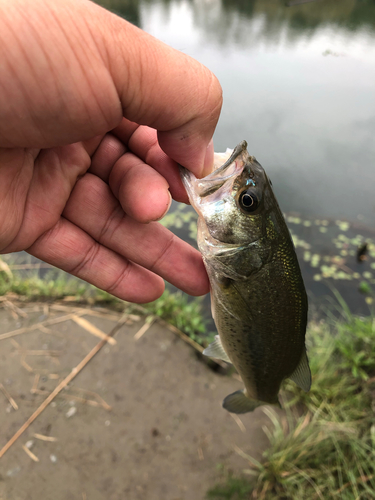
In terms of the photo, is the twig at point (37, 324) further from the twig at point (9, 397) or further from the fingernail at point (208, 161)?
the fingernail at point (208, 161)

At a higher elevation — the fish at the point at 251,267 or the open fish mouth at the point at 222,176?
the open fish mouth at the point at 222,176

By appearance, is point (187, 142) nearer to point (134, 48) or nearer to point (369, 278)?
point (134, 48)

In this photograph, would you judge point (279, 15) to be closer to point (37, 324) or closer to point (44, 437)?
point (37, 324)

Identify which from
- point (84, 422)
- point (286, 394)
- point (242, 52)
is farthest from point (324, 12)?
point (84, 422)

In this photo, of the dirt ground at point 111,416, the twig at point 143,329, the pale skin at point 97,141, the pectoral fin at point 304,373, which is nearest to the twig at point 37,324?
the dirt ground at point 111,416

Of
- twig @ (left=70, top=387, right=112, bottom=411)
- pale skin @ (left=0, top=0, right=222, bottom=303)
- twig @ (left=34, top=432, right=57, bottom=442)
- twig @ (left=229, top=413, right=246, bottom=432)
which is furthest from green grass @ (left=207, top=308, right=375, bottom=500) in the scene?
pale skin @ (left=0, top=0, right=222, bottom=303)

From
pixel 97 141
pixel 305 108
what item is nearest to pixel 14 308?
pixel 97 141
